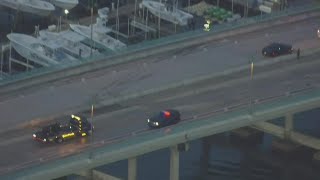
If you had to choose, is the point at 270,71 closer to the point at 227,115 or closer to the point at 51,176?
the point at 227,115

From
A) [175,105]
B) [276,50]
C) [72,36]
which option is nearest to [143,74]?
[175,105]

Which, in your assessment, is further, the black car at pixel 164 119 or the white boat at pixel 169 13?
the white boat at pixel 169 13

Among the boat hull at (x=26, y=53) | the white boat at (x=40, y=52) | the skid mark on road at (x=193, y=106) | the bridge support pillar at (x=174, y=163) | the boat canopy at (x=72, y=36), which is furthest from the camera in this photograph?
the boat canopy at (x=72, y=36)

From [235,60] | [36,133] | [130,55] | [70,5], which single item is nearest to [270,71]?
[235,60]

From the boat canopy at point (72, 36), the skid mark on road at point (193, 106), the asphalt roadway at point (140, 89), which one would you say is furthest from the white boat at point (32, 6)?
the skid mark on road at point (193, 106)

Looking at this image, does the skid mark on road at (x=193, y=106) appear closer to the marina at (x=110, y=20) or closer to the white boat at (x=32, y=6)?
the marina at (x=110, y=20)

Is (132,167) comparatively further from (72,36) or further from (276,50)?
(72,36)

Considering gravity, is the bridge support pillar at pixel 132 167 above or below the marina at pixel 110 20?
below

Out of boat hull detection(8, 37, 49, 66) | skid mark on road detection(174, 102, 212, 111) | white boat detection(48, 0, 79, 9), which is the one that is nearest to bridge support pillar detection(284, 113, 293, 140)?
skid mark on road detection(174, 102, 212, 111)
